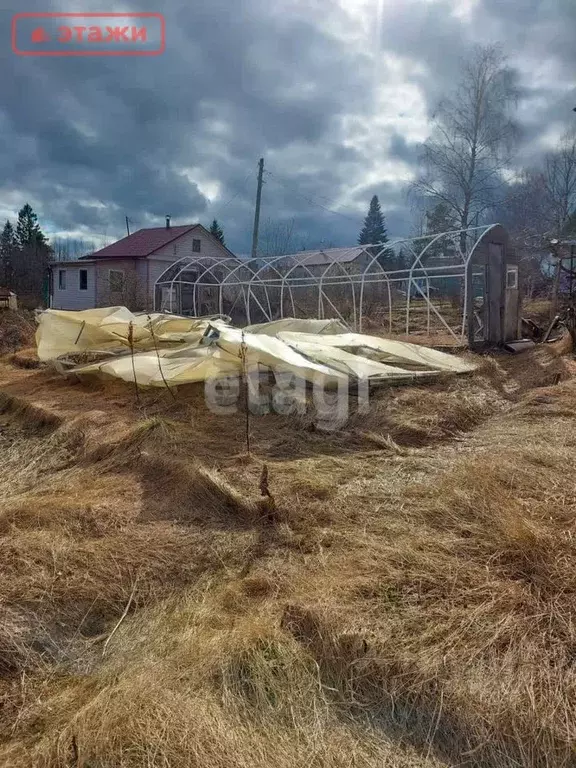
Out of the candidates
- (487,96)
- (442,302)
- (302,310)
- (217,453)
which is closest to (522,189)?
(487,96)

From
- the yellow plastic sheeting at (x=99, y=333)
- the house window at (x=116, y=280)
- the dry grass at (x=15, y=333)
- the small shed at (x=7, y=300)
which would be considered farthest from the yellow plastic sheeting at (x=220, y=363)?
the house window at (x=116, y=280)

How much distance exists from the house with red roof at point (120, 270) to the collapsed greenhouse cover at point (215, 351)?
13260mm

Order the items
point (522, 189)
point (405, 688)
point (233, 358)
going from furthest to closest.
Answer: point (522, 189) < point (233, 358) < point (405, 688)

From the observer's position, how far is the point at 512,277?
1007cm

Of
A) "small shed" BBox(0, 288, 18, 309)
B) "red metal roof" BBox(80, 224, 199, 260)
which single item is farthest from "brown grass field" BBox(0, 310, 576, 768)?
"red metal roof" BBox(80, 224, 199, 260)

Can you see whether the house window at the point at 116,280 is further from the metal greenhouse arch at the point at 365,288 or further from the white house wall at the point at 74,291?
the metal greenhouse arch at the point at 365,288

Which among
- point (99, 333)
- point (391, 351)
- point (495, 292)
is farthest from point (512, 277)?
point (99, 333)

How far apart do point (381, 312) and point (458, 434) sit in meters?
10.8

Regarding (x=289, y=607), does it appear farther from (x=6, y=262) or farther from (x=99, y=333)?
(x=6, y=262)

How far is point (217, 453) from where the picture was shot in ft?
13.2

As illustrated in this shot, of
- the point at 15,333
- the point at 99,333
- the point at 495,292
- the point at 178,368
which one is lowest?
the point at 178,368

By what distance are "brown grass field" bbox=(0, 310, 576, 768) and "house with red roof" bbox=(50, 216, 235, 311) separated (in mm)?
18610

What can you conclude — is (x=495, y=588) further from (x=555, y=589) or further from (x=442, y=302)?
(x=442, y=302)

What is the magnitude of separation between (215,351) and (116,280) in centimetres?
1774
